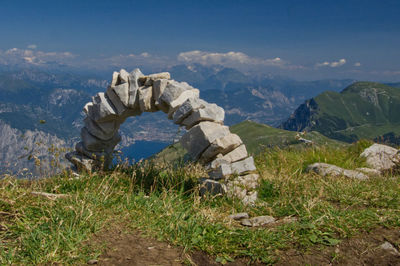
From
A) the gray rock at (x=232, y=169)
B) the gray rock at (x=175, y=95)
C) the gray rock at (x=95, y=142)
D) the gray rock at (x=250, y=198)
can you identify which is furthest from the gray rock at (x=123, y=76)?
the gray rock at (x=250, y=198)

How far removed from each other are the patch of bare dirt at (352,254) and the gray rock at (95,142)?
1193cm

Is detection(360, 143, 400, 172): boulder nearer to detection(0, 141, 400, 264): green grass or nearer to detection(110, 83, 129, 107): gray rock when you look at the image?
detection(0, 141, 400, 264): green grass

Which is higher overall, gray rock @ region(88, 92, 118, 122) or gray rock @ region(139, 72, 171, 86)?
gray rock @ region(139, 72, 171, 86)

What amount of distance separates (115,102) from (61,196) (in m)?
7.59

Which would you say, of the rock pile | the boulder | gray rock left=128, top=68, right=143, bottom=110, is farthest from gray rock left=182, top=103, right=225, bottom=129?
the boulder

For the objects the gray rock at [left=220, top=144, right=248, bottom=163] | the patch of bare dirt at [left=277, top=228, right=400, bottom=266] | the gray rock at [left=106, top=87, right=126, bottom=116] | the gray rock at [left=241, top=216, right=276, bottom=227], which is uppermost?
the gray rock at [left=106, top=87, right=126, bottom=116]

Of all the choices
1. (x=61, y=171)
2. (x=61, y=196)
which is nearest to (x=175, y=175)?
(x=61, y=171)

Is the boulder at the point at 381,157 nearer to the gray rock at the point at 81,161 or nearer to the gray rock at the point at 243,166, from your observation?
the gray rock at the point at 243,166

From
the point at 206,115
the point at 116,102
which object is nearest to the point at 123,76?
the point at 116,102

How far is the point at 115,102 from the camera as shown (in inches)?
506

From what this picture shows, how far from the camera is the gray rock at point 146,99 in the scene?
11.7 metres

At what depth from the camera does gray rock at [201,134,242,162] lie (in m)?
9.13

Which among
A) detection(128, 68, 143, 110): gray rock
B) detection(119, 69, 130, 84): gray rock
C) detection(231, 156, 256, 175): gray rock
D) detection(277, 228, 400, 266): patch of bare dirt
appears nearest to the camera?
detection(277, 228, 400, 266): patch of bare dirt

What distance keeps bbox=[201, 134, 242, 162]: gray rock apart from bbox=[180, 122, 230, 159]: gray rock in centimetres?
12
